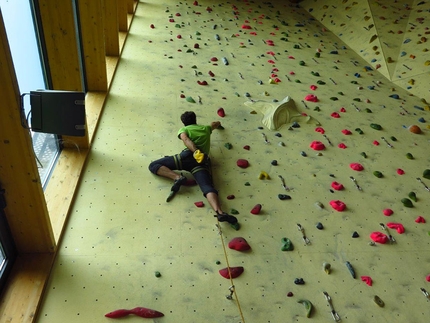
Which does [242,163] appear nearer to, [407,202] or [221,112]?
[221,112]

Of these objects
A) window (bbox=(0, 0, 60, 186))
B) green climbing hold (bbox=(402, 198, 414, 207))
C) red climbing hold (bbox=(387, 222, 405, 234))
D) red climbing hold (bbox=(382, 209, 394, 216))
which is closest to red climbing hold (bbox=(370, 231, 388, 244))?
red climbing hold (bbox=(387, 222, 405, 234))

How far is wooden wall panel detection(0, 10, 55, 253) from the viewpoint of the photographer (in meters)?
1.84

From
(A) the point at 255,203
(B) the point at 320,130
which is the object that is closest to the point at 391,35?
(B) the point at 320,130

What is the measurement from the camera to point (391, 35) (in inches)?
251

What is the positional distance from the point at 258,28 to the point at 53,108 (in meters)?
5.81

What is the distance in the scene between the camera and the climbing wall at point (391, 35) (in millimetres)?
5695

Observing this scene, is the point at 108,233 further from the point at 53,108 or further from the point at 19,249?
the point at 53,108

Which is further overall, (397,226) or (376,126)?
(376,126)

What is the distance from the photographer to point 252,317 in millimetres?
2354

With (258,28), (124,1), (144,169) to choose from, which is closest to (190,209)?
(144,169)

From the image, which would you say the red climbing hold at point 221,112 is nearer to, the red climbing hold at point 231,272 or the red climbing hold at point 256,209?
the red climbing hold at point 256,209

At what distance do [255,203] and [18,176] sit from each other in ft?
5.93

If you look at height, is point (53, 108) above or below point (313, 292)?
above

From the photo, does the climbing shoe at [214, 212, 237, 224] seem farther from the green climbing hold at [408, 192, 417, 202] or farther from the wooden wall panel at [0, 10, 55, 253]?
the green climbing hold at [408, 192, 417, 202]
